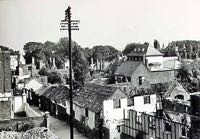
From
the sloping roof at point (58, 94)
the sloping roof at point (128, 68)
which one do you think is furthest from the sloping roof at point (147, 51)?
the sloping roof at point (58, 94)

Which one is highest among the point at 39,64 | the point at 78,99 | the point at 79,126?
Result: the point at 39,64

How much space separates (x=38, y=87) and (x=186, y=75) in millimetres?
8979

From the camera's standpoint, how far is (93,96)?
1259 centimetres

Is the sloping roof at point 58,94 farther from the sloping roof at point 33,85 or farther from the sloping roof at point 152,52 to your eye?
the sloping roof at point 152,52

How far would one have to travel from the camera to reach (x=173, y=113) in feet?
37.7

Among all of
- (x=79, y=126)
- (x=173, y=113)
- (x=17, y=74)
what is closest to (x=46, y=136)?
(x=79, y=126)

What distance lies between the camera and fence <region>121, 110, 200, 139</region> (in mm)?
8367

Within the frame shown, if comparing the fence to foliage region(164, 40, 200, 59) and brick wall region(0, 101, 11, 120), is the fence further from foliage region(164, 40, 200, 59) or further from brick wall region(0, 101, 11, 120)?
brick wall region(0, 101, 11, 120)

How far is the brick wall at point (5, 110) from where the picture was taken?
11141 mm

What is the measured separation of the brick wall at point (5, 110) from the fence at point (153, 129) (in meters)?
4.20

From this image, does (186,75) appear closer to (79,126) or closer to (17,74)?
(79,126)

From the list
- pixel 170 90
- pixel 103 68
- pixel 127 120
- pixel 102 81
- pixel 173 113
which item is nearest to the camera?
pixel 127 120

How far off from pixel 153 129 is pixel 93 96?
3.82m

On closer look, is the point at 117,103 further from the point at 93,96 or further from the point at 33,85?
the point at 33,85
